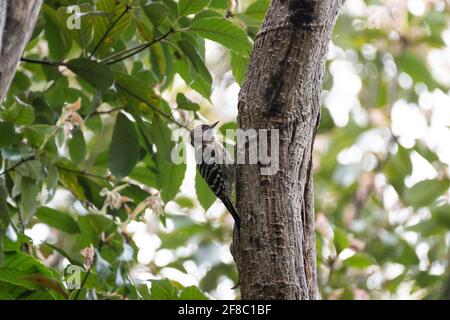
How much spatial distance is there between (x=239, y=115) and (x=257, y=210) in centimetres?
35

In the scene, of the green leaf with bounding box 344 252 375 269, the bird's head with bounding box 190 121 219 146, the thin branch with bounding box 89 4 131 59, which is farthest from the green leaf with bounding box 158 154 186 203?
the green leaf with bounding box 344 252 375 269

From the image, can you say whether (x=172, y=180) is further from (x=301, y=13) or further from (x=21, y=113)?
(x=301, y=13)

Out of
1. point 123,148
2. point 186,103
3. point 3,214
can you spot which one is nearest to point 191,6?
point 186,103

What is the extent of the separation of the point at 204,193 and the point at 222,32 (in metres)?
0.74

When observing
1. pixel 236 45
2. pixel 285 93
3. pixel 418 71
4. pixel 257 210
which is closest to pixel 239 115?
pixel 285 93

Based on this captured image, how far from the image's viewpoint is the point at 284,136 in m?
2.46

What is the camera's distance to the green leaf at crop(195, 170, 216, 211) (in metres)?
3.36

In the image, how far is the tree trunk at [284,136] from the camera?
7.77ft

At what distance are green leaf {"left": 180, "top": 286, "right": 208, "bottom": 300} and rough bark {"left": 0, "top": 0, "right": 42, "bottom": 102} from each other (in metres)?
1.24

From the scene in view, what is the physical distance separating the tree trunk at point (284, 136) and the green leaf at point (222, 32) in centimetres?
63

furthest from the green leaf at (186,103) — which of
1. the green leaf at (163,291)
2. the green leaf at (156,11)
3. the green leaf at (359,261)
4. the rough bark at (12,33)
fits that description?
the green leaf at (359,261)

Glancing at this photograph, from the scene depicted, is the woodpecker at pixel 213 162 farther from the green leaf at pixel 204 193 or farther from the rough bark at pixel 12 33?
the rough bark at pixel 12 33

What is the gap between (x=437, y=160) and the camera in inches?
220

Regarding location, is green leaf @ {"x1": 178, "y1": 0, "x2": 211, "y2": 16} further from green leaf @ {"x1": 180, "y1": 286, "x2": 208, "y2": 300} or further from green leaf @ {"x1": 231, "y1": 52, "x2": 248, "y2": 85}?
green leaf @ {"x1": 180, "y1": 286, "x2": 208, "y2": 300}
